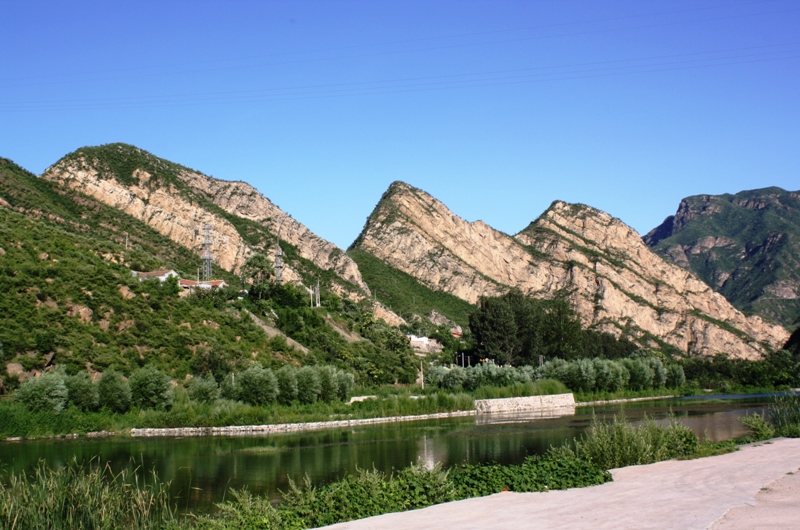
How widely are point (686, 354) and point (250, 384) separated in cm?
11776

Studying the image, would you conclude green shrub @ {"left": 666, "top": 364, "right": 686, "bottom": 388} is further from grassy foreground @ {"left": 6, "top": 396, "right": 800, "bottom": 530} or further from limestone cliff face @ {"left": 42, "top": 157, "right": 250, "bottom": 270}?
grassy foreground @ {"left": 6, "top": 396, "right": 800, "bottom": 530}

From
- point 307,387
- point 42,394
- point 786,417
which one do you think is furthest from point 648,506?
point 307,387

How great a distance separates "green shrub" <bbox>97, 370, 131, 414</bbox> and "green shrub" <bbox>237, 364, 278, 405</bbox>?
750cm

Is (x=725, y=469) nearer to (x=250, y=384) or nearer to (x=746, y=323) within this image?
(x=250, y=384)

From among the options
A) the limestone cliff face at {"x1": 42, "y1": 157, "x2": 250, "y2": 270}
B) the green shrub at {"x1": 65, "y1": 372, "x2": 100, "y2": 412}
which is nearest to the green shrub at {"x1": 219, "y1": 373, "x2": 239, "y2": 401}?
the green shrub at {"x1": 65, "y1": 372, "x2": 100, "y2": 412}

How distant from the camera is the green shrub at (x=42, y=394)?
3903 cm

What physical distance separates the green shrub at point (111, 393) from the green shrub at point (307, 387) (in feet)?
37.7

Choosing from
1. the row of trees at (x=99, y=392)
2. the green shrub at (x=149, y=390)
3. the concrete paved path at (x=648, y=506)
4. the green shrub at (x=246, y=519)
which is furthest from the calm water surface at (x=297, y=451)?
the concrete paved path at (x=648, y=506)

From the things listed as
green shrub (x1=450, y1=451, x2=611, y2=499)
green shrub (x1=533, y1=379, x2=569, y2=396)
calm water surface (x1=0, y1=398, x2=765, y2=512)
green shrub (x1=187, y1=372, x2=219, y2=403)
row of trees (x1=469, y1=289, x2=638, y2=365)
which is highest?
row of trees (x1=469, y1=289, x2=638, y2=365)

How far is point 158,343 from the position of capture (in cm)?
4997

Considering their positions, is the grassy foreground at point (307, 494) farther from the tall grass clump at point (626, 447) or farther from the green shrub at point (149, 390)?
the green shrub at point (149, 390)

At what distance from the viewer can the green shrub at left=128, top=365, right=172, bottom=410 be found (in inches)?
1692

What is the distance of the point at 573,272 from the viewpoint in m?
159

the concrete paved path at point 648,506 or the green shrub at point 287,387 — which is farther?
the green shrub at point 287,387
